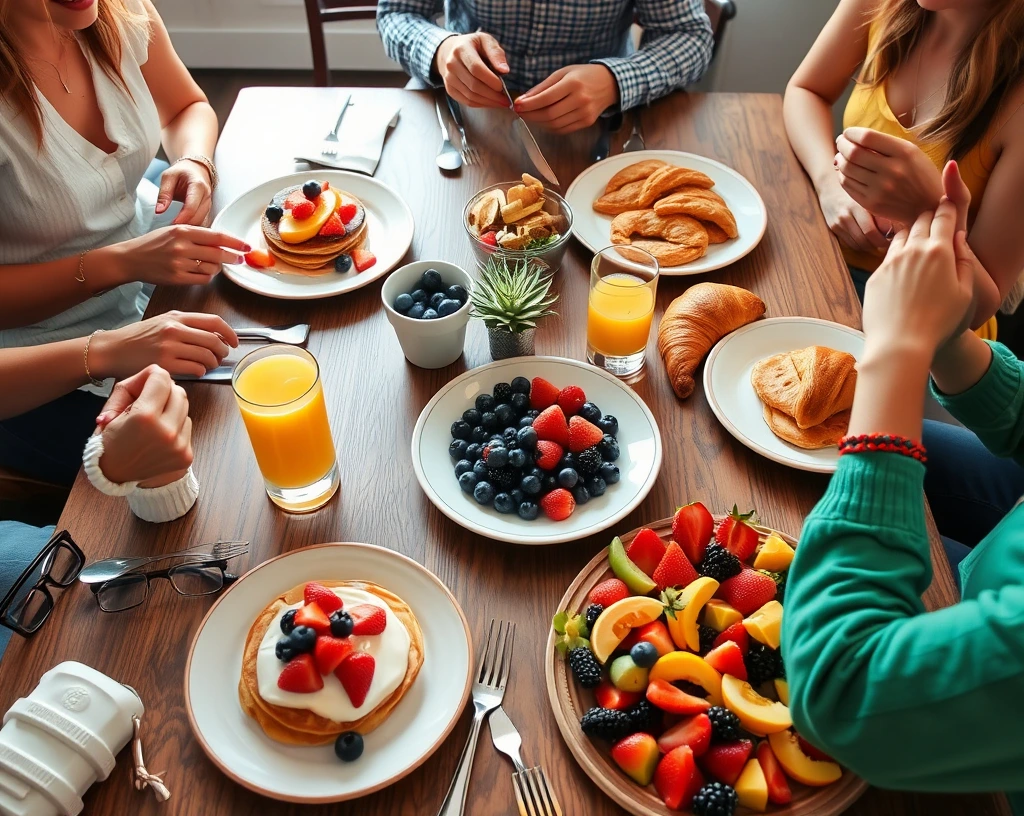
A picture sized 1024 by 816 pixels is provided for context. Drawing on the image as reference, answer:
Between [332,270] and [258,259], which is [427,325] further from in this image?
[258,259]

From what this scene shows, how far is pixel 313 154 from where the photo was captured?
5.90 feet

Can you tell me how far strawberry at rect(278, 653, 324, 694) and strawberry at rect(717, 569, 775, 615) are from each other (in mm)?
543

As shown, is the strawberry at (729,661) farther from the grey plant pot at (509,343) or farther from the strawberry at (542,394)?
the grey plant pot at (509,343)

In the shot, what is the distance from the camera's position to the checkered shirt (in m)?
1.91

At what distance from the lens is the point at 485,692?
942 millimetres

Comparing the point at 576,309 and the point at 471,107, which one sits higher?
the point at 471,107

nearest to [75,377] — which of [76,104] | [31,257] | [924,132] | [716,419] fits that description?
[31,257]

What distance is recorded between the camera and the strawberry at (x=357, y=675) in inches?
35.0

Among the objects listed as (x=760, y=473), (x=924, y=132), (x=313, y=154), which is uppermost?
(x=924, y=132)

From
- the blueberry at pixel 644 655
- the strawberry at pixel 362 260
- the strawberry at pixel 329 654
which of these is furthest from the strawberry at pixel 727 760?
the strawberry at pixel 362 260

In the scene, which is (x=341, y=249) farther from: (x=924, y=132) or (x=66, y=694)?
(x=924, y=132)

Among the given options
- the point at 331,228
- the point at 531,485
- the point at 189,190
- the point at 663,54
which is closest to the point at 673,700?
the point at 531,485

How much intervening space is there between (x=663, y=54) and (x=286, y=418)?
145 centimetres

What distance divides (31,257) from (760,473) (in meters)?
1.48
